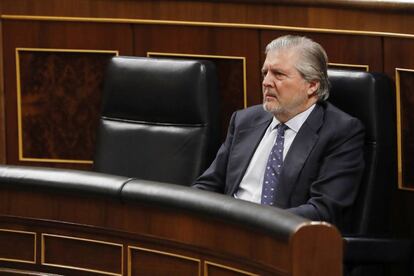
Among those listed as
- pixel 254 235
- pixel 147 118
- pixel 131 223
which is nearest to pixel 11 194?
pixel 131 223

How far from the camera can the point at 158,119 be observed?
2.85 metres

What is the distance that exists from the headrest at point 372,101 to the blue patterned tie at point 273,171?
17 centimetres

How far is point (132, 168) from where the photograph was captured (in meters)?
2.88

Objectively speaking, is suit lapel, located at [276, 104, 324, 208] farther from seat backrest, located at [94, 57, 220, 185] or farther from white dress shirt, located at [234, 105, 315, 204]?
seat backrest, located at [94, 57, 220, 185]

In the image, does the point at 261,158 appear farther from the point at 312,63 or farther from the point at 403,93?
the point at 403,93

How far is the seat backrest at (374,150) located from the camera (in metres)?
2.47

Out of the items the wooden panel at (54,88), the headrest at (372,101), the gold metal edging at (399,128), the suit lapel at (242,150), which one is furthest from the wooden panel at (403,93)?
the wooden panel at (54,88)

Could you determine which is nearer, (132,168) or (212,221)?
(212,221)

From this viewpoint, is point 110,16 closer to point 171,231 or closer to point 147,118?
point 147,118

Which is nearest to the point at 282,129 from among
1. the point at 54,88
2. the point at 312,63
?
the point at 312,63

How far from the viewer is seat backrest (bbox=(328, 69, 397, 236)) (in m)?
2.47

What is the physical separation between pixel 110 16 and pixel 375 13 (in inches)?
32.6

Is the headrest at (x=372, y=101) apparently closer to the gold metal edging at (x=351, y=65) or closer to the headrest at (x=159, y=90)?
the gold metal edging at (x=351, y=65)

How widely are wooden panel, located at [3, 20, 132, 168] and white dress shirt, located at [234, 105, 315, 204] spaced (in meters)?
0.77
